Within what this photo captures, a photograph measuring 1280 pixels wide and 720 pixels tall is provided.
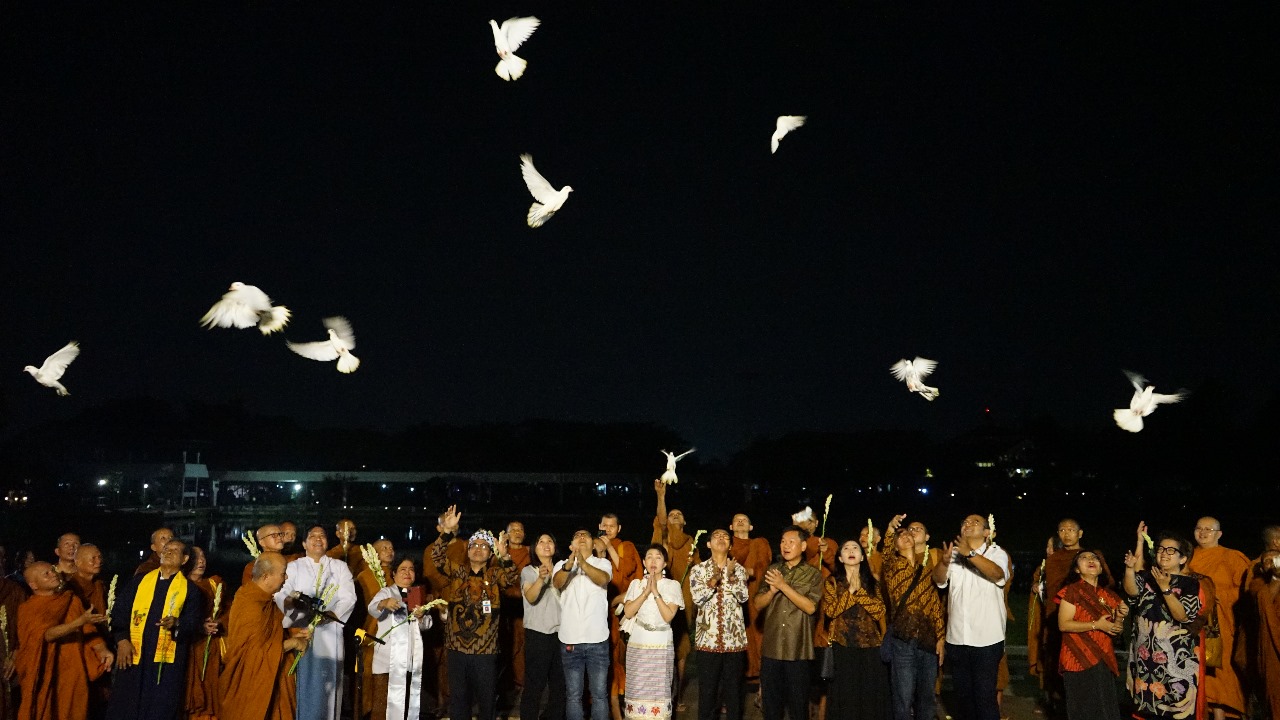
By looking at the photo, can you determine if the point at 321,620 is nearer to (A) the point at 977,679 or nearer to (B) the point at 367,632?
(B) the point at 367,632

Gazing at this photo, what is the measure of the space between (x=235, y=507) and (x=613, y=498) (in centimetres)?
2648

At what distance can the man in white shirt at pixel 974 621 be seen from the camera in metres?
7.56

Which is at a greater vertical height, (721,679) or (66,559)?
(66,559)

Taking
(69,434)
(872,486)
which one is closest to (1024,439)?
(872,486)

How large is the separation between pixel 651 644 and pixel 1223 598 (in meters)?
4.95

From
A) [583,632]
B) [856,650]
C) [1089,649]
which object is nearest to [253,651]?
[583,632]

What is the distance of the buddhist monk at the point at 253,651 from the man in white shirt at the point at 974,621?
499 centimetres

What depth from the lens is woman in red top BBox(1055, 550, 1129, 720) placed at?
7.13 metres

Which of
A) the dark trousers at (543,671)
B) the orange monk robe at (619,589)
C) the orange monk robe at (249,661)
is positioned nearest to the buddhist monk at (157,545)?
the orange monk robe at (249,661)

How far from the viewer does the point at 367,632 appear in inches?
323

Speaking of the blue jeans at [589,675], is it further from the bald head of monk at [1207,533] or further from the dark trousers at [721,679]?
the bald head of monk at [1207,533]

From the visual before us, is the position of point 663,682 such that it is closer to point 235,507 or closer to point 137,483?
point 235,507

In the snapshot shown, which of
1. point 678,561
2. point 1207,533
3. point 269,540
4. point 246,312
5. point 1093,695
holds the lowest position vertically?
point 1093,695

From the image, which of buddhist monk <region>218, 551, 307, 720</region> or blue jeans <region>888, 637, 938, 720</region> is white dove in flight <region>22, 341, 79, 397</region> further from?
blue jeans <region>888, 637, 938, 720</region>
